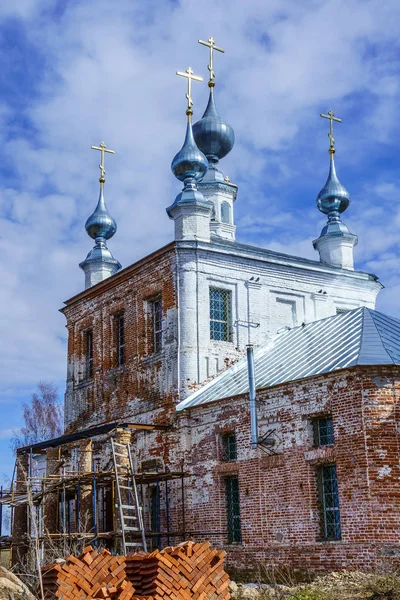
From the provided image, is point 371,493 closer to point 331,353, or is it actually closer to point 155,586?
point 331,353

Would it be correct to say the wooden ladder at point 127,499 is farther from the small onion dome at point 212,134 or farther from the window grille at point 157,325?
the small onion dome at point 212,134

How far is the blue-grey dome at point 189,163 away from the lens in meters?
22.3

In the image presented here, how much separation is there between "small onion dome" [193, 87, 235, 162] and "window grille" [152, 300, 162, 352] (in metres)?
6.01

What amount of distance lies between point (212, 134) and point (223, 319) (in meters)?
6.65

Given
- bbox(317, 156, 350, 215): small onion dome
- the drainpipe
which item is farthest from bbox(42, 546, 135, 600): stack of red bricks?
bbox(317, 156, 350, 215): small onion dome

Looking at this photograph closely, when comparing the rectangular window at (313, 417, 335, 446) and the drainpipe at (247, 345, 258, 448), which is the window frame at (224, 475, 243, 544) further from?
the rectangular window at (313, 417, 335, 446)

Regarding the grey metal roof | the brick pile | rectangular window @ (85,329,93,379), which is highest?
rectangular window @ (85,329,93,379)

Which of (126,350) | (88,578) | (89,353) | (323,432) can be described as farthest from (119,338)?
(88,578)

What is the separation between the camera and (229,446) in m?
18.1

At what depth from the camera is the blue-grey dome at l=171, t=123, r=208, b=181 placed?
22.3 m

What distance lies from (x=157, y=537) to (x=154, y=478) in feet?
4.35

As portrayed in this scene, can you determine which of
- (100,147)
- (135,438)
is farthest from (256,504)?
(100,147)

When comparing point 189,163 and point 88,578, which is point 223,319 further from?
point 88,578

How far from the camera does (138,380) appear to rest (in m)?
21.5
